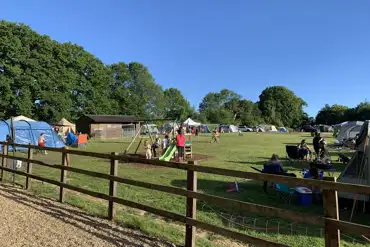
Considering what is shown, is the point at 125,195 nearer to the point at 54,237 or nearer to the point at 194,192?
the point at 54,237

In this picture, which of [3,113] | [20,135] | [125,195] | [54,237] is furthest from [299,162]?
[3,113]

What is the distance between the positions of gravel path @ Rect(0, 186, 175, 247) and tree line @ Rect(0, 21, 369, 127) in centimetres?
1716

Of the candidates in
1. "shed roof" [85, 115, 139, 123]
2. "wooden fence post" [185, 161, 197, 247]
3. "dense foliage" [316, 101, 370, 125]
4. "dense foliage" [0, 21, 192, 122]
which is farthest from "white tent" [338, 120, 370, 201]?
"dense foliage" [316, 101, 370, 125]

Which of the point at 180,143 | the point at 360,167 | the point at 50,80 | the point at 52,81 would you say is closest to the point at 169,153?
the point at 180,143

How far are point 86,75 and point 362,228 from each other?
54.6 m

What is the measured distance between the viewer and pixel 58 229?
494cm

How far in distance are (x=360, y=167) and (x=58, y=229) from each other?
656 centimetres

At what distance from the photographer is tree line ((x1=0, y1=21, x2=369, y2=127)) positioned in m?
38.2

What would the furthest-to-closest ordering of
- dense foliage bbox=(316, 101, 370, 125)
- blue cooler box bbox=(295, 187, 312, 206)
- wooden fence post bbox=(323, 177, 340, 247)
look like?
dense foliage bbox=(316, 101, 370, 125) < blue cooler box bbox=(295, 187, 312, 206) < wooden fence post bbox=(323, 177, 340, 247)

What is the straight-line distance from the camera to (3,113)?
37.3 meters

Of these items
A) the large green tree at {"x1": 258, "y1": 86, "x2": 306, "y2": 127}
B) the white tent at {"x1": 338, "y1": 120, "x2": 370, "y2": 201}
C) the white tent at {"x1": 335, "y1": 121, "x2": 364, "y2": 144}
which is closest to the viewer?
the white tent at {"x1": 338, "y1": 120, "x2": 370, "y2": 201}

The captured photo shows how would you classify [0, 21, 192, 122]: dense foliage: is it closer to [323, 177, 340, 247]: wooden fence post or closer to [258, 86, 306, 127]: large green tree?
[323, 177, 340, 247]: wooden fence post

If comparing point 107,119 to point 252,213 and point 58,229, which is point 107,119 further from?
point 58,229

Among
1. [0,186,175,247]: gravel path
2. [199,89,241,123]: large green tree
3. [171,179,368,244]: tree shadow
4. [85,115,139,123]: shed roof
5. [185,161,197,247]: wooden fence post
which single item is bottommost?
[171,179,368,244]: tree shadow
